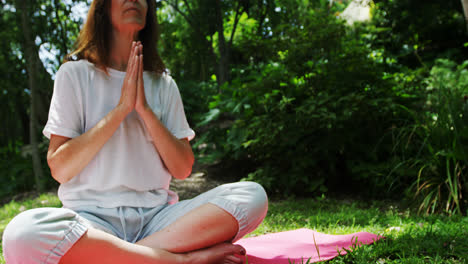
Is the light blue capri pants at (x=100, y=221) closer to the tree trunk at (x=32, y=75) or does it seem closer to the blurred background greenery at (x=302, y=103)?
the blurred background greenery at (x=302, y=103)

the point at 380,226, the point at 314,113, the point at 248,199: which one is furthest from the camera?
the point at 314,113

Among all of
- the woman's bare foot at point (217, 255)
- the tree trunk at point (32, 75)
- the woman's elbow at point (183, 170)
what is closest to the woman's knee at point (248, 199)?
the woman's bare foot at point (217, 255)

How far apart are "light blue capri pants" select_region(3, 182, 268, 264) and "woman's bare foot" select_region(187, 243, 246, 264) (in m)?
0.09

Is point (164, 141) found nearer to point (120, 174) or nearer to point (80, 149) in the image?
point (120, 174)

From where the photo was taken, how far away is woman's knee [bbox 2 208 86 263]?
4.33 ft

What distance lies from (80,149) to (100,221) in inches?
13.1

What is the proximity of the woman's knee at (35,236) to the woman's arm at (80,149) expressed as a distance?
11.1 inches

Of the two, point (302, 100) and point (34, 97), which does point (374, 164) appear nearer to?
point (302, 100)

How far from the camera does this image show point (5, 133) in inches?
303

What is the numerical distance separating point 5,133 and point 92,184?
24.1 feet

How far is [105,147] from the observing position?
1.75 m

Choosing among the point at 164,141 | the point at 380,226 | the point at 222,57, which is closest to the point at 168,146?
the point at 164,141

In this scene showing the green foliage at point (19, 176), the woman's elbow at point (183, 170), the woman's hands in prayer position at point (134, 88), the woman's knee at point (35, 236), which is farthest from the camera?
the green foliage at point (19, 176)

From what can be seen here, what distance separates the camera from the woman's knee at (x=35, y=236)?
52.0 inches
